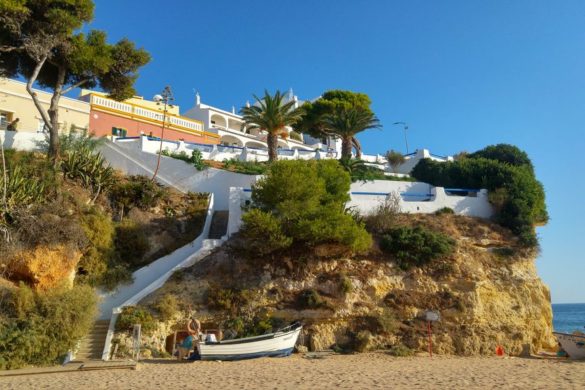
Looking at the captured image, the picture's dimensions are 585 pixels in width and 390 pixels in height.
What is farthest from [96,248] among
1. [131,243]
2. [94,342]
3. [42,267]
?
[94,342]

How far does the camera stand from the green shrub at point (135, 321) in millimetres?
Result: 15812

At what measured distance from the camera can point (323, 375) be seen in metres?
12.4

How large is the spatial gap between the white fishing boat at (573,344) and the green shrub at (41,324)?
1739cm

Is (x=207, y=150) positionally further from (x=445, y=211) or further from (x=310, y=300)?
(x=310, y=300)

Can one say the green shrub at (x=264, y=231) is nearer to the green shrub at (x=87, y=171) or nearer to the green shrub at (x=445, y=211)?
the green shrub at (x=87, y=171)

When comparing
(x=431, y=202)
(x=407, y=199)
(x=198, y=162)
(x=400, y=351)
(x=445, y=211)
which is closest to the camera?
(x=400, y=351)

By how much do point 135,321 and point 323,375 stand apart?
23.0ft

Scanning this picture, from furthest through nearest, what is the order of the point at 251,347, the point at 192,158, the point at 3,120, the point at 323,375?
the point at 3,120
the point at 192,158
the point at 251,347
the point at 323,375

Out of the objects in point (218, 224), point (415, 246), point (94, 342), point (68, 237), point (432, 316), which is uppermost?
point (218, 224)

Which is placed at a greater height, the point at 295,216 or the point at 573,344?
the point at 295,216

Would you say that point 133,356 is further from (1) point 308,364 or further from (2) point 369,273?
(2) point 369,273

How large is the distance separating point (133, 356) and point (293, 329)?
16.8 feet

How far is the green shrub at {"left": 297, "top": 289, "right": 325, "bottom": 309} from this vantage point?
17.1 m

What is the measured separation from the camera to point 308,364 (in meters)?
14.3
